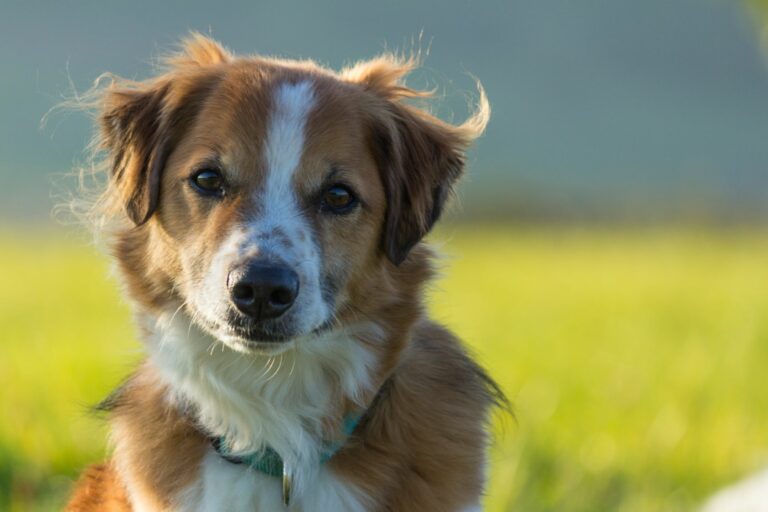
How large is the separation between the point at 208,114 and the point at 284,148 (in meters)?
0.39

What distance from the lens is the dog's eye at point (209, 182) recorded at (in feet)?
15.5

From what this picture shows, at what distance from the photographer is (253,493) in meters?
4.75

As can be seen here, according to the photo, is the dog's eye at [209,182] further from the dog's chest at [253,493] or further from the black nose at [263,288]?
the dog's chest at [253,493]

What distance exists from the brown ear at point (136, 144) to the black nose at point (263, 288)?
694 mm

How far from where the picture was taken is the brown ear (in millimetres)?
4930

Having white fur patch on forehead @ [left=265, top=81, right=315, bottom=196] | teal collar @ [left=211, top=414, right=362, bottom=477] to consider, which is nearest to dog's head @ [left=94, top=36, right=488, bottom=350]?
white fur patch on forehead @ [left=265, top=81, right=315, bottom=196]

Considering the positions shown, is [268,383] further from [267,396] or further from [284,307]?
[284,307]

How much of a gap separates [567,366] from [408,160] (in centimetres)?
646

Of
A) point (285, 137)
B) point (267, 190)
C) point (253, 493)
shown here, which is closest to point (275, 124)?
point (285, 137)

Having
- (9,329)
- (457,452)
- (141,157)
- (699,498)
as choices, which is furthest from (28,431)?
(9,329)

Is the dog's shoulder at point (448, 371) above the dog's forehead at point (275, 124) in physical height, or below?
below

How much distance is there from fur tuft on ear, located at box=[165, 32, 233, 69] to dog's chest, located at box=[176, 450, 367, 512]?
177 centimetres

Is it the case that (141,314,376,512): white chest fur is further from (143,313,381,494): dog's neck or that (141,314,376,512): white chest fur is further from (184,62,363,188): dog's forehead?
(184,62,363,188): dog's forehead

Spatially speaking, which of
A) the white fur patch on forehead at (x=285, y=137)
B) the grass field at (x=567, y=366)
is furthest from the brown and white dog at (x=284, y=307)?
the grass field at (x=567, y=366)
